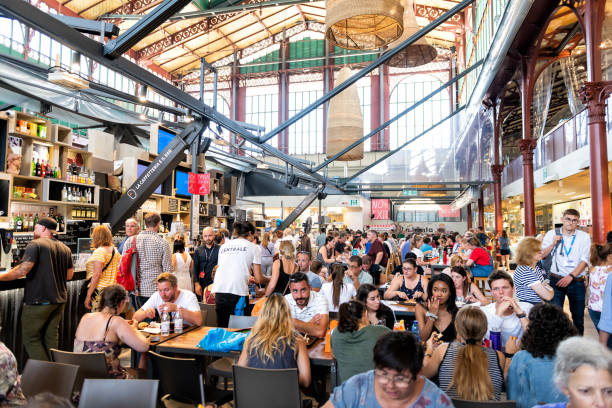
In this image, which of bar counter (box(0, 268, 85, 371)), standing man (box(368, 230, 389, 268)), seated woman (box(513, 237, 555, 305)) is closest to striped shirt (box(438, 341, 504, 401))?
seated woman (box(513, 237, 555, 305))

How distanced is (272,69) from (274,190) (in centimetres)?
1201

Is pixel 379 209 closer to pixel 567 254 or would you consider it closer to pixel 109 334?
pixel 567 254

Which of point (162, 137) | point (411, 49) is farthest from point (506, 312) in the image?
point (162, 137)

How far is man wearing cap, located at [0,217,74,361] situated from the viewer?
4.12m

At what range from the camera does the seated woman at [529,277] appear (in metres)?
4.13

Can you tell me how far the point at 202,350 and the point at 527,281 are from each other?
3.01 m

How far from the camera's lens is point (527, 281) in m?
4.20

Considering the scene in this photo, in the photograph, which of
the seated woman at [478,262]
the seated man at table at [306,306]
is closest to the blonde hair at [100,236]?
the seated man at table at [306,306]

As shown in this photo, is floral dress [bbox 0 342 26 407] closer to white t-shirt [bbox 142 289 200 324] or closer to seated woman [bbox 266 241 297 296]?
white t-shirt [bbox 142 289 200 324]

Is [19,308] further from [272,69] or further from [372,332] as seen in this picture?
[272,69]

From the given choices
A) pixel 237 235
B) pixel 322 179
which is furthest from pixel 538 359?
pixel 322 179

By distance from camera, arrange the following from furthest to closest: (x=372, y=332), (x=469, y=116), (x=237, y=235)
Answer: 1. (x=469, y=116)
2. (x=237, y=235)
3. (x=372, y=332)

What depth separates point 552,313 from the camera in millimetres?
2281

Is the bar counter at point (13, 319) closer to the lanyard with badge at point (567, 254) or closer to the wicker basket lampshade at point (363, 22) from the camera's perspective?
the wicker basket lampshade at point (363, 22)
